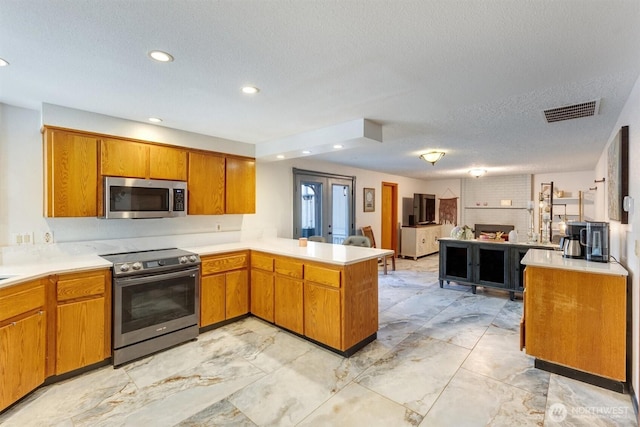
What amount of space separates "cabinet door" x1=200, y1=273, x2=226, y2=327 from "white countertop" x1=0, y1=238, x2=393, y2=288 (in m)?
0.31

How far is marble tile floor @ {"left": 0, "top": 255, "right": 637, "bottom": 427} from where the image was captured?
6.46 feet

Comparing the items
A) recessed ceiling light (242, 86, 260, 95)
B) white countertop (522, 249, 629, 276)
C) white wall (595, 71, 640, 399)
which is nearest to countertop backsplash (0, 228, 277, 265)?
recessed ceiling light (242, 86, 260, 95)

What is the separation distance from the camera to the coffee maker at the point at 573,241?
274 cm

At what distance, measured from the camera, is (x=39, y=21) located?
1.51 m

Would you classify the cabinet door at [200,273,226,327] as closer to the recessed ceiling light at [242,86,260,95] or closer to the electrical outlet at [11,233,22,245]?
the electrical outlet at [11,233,22,245]

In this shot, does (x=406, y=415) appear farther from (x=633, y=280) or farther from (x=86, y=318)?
(x=86, y=318)

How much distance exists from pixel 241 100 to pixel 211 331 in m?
2.46

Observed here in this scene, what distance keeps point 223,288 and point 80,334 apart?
1.31 m

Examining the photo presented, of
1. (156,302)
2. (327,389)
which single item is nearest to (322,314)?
(327,389)

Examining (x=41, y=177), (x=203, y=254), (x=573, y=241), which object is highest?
(x=41, y=177)

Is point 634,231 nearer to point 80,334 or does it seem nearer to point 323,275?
point 323,275

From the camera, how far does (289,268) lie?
10.5 ft

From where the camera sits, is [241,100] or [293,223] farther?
[293,223]

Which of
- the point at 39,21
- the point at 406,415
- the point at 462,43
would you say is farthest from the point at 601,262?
the point at 39,21
